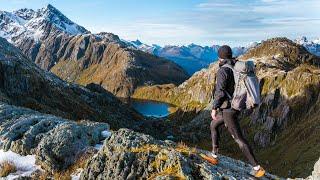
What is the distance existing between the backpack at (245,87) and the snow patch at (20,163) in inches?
387

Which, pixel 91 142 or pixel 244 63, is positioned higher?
pixel 244 63

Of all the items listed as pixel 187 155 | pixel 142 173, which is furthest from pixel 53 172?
pixel 187 155

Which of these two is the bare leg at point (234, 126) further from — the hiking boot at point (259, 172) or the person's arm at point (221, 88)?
the person's arm at point (221, 88)

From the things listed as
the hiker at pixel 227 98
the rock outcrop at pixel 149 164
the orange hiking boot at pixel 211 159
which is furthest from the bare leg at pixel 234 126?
the orange hiking boot at pixel 211 159

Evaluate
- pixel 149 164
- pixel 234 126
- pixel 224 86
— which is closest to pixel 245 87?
pixel 224 86

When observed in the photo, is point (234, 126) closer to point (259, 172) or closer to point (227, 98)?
point (227, 98)

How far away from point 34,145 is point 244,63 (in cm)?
1162

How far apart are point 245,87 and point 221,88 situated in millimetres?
896

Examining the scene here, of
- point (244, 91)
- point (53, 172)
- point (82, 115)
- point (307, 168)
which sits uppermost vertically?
point (244, 91)

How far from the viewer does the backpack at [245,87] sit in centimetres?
1723

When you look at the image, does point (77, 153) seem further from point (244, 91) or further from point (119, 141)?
point (244, 91)

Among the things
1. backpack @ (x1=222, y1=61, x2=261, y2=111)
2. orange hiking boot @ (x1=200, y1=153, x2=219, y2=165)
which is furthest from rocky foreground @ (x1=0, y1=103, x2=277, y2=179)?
backpack @ (x1=222, y1=61, x2=261, y2=111)

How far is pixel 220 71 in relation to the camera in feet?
58.4

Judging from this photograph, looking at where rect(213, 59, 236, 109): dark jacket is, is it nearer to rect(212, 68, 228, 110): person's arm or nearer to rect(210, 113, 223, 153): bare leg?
rect(212, 68, 228, 110): person's arm
